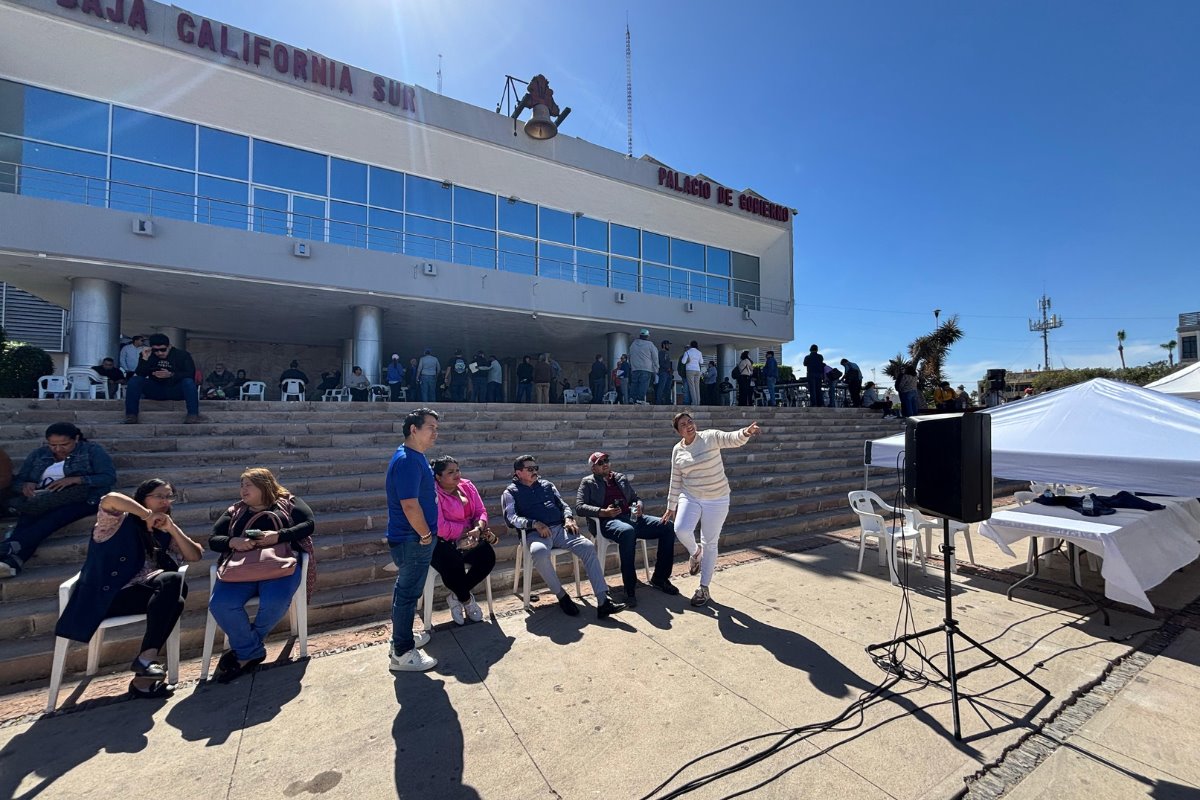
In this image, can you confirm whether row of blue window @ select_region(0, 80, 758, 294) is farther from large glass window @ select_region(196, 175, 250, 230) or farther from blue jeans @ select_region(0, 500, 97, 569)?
blue jeans @ select_region(0, 500, 97, 569)

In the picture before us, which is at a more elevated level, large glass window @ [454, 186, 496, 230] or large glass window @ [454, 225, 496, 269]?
large glass window @ [454, 186, 496, 230]

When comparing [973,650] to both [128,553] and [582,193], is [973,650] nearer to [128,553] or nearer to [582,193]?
[128,553]

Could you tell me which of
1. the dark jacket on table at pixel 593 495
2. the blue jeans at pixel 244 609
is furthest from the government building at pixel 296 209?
the blue jeans at pixel 244 609

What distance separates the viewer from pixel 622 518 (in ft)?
16.4

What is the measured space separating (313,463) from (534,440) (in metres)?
3.22

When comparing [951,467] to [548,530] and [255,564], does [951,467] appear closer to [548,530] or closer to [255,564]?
→ [548,530]

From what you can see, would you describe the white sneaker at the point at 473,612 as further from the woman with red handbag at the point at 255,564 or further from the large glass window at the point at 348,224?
the large glass window at the point at 348,224

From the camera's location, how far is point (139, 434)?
6324 millimetres

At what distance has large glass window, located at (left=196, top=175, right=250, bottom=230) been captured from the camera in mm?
11242

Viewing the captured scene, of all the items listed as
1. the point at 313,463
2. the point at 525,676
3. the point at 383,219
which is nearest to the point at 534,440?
the point at 313,463

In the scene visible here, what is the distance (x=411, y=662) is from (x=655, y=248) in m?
16.5

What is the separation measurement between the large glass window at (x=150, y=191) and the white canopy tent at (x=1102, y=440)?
13.8 meters

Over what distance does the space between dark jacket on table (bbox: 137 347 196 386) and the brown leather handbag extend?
4.31m

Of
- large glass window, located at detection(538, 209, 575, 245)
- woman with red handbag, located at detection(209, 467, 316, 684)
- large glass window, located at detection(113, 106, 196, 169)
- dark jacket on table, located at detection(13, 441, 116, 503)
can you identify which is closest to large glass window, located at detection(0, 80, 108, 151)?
large glass window, located at detection(113, 106, 196, 169)
